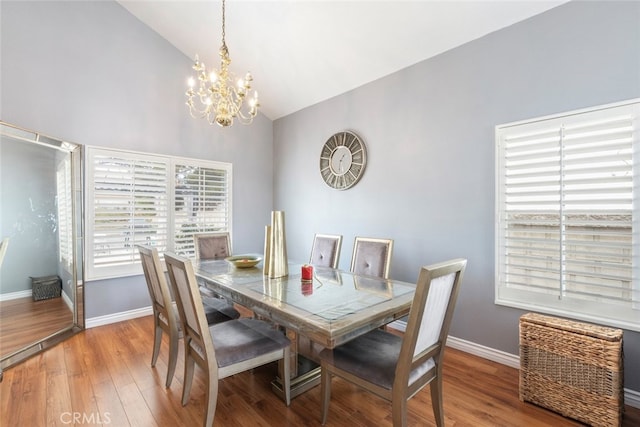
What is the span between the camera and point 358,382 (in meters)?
1.58

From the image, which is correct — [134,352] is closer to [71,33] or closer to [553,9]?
[71,33]

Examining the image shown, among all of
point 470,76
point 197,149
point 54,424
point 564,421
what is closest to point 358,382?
point 564,421

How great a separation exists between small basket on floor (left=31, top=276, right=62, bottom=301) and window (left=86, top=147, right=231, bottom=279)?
0.30 metres

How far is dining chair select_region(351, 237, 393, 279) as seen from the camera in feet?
8.68

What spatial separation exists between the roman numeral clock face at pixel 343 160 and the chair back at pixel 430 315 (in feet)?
7.30

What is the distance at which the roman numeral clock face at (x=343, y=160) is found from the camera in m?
3.63

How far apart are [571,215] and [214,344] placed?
106 inches

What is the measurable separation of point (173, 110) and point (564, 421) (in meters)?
4.86

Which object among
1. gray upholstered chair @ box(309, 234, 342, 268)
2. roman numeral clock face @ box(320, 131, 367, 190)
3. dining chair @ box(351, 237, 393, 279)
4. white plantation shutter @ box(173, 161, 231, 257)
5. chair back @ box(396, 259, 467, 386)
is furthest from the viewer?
white plantation shutter @ box(173, 161, 231, 257)

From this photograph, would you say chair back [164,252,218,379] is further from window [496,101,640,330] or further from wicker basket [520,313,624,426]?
window [496,101,640,330]

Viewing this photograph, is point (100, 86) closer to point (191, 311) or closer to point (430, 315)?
point (191, 311)

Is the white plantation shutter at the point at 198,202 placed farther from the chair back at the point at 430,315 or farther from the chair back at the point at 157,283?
the chair back at the point at 430,315

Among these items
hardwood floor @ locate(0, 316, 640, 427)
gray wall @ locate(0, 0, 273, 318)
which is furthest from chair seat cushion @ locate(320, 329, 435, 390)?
gray wall @ locate(0, 0, 273, 318)

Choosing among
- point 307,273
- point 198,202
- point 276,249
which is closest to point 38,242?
point 198,202
